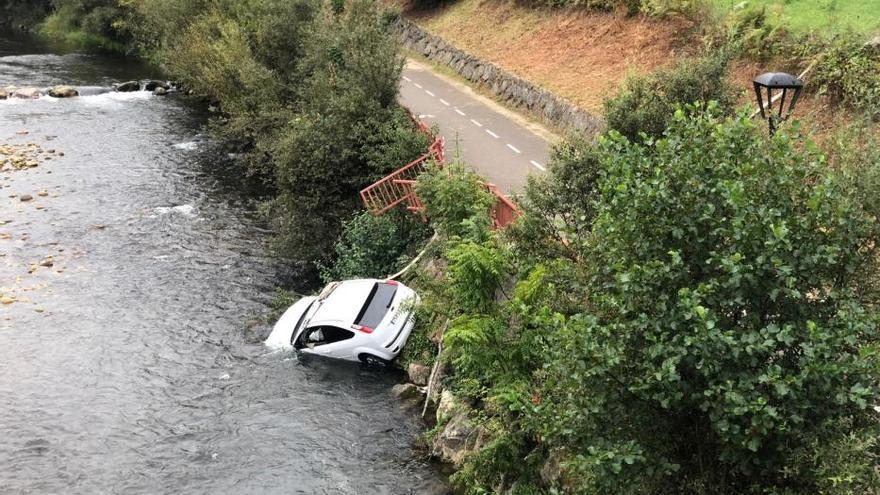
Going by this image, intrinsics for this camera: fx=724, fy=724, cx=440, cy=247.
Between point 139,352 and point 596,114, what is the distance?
17.6 metres

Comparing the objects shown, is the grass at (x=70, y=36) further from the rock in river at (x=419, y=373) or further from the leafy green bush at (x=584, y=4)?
the rock in river at (x=419, y=373)

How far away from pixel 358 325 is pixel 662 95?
9371 millimetres

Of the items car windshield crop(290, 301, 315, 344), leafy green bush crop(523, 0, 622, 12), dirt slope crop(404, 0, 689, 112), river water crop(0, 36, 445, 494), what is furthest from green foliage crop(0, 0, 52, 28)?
car windshield crop(290, 301, 315, 344)

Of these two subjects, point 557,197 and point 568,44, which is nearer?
point 557,197

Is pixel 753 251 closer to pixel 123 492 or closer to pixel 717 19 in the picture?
pixel 123 492

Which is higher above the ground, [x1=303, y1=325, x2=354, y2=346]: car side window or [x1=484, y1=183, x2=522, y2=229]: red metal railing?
[x1=484, y1=183, x2=522, y2=229]: red metal railing

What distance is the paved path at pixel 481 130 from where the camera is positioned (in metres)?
25.1

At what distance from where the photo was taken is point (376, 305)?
19.4m

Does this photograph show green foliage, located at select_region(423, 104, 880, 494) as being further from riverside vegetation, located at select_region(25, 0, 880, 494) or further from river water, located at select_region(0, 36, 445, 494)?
river water, located at select_region(0, 36, 445, 494)

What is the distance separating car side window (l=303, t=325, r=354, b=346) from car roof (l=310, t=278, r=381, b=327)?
201 millimetres

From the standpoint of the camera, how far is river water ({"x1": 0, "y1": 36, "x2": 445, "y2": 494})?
15742 mm

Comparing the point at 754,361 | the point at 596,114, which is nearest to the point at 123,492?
the point at 754,361

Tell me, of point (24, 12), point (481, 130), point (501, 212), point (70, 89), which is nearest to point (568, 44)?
point (481, 130)

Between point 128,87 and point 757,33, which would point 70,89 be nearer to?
point 128,87
